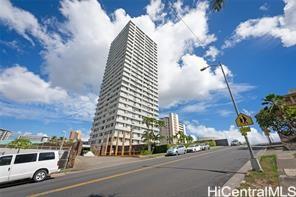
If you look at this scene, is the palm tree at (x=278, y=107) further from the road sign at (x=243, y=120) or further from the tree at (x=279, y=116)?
the road sign at (x=243, y=120)

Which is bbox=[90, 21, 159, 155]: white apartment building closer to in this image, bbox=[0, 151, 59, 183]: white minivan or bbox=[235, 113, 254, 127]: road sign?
bbox=[0, 151, 59, 183]: white minivan

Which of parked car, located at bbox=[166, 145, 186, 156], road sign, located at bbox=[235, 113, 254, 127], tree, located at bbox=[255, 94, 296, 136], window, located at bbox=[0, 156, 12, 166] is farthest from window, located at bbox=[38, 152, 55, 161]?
tree, located at bbox=[255, 94, 296, 136]

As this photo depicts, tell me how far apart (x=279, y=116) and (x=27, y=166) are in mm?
48629

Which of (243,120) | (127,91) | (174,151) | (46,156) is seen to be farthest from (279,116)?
(127,91)

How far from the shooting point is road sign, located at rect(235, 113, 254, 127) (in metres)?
9.62

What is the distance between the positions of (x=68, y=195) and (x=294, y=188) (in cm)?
819

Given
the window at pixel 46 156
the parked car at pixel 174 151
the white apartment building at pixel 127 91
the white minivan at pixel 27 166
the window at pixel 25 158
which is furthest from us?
the white apartment building at pixel 127 91

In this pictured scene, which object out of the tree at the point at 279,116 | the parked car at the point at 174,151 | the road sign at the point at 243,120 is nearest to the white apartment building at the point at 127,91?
the parked car at the point at 174,151

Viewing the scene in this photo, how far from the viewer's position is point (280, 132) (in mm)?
43000

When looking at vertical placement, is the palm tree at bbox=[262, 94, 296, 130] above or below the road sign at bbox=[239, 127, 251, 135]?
above

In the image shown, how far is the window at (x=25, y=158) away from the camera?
11457 mm

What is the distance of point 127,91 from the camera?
261ft

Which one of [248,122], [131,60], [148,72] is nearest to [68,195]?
[248,122]

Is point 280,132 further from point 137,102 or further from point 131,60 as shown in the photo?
point 131,60
